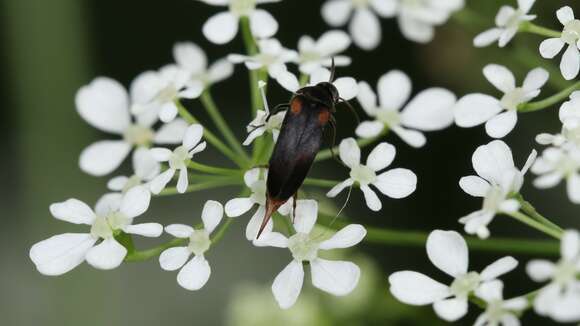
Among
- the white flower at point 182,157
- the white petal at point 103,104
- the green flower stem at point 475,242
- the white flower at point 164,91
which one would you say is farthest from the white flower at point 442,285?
the white petal at point 103,104

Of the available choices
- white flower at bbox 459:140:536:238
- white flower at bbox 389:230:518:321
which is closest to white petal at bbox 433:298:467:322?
white flower at bbox 389:230:518:321

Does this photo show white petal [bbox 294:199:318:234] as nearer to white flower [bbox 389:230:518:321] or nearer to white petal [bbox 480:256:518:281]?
white flower [bbox 389:230:518:321]

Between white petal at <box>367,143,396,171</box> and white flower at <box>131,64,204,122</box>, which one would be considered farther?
white flower at <box>131,64,204,122</box>

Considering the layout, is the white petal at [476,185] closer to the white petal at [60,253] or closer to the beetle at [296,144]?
the beetle at [296,144]

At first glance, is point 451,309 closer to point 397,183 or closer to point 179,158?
point 397,183

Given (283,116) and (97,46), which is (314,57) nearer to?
(283,116)

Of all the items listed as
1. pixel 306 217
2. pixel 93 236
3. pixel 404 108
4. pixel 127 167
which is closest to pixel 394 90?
pixel 404 108
